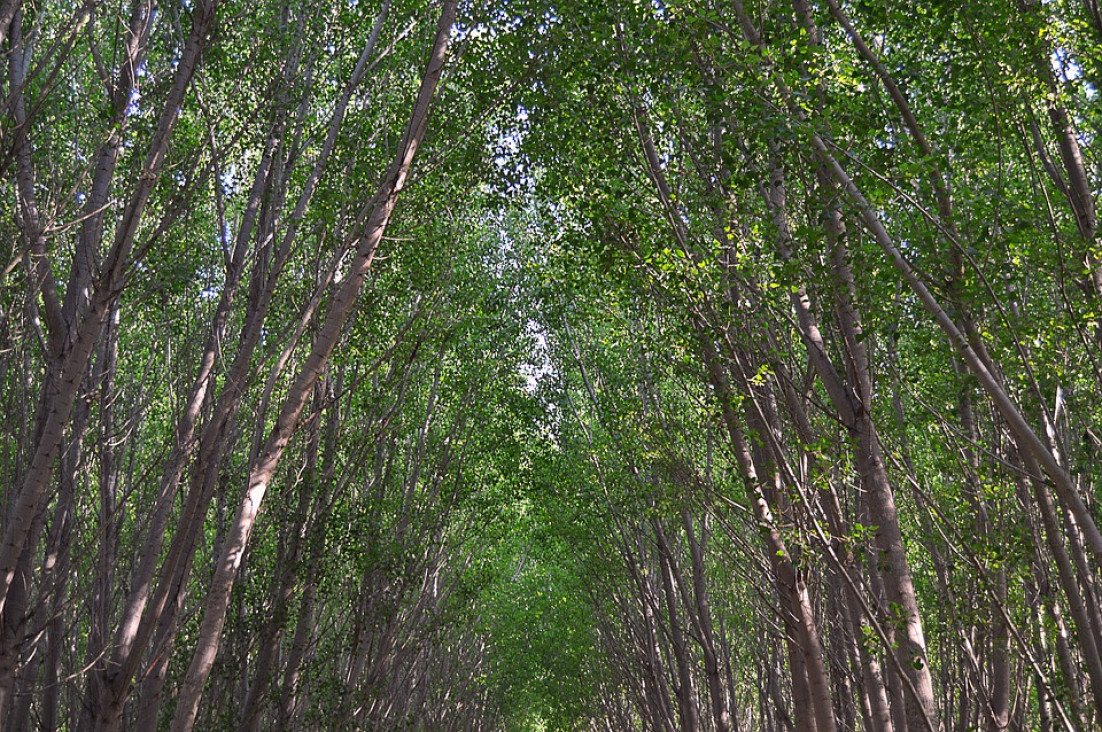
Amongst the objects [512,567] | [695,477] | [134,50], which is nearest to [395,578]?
[695,477]

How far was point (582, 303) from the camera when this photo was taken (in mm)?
12328

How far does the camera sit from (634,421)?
10438mm

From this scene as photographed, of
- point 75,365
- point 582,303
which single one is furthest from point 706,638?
point 75,365

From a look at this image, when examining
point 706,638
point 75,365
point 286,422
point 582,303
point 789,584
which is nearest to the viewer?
point 75,365

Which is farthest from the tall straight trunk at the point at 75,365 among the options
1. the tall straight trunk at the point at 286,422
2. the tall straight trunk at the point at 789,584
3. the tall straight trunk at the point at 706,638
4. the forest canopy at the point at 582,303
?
the tall straight trunk at the point at 706,638

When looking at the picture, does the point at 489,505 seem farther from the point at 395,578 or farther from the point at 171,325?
the point at 171,325

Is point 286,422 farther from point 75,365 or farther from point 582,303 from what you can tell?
point 582,303

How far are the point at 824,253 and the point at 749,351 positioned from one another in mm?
1115

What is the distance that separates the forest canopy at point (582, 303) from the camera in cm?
521

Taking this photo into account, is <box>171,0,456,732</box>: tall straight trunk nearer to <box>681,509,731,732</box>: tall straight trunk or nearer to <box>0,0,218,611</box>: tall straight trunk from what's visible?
<box>0,0,218,611</box>: tall straight trunk

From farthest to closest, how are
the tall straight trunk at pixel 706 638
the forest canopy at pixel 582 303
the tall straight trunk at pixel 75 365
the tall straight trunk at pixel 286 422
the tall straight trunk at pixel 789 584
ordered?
the tall straight trunk at pixel 706 638 → the tall straight trunk at pixel 789 584 → the tall straight trunk at pixel 286 422 → the forest canopy at pixel 582 303 → the tall straight trunk at pixel 75 365

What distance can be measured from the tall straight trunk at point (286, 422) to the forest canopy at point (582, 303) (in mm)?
27

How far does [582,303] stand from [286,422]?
694 centimetres

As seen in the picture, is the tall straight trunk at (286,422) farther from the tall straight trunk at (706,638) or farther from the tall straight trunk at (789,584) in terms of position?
the tall straight trunk at (706,638)
